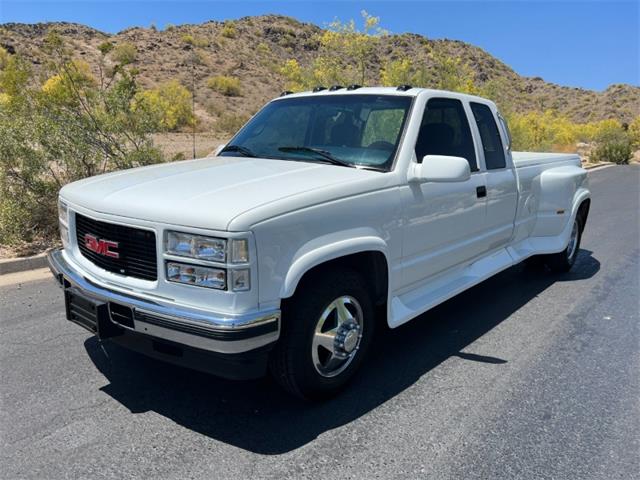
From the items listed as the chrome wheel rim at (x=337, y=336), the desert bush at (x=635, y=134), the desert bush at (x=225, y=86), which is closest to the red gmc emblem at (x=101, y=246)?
the chrome wheel rim at (x=337, y=336)

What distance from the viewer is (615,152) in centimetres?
2812

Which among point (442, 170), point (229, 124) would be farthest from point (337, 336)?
point (229, 124)

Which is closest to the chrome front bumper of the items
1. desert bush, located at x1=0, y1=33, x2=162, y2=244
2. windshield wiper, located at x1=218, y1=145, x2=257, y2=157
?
windshield wiper, located at x1=218, y1=145, x2=257, y2=157

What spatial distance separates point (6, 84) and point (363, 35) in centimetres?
1151

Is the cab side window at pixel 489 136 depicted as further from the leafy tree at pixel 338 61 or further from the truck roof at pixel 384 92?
the leafy tree at pixel 338 61

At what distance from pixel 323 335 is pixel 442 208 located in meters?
1.44

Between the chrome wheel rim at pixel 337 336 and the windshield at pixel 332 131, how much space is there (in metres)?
0.99

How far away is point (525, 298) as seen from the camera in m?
5.61

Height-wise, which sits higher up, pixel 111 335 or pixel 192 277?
pixel 192 277

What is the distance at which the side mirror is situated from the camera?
3498mm

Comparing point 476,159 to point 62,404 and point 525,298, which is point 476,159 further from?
point 62,404

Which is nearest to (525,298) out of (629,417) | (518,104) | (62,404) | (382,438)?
(629,417)

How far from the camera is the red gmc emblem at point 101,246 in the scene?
308 cm

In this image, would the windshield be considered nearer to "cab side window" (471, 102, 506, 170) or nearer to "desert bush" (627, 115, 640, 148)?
"cab side window" (471, 102, 506, 170)
